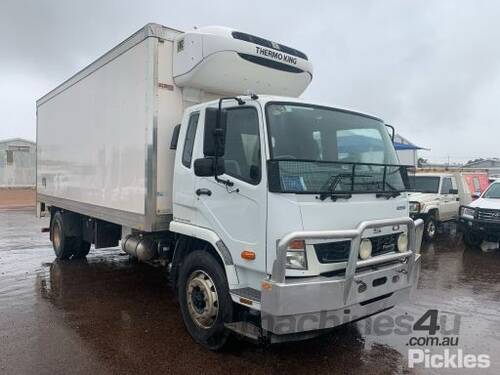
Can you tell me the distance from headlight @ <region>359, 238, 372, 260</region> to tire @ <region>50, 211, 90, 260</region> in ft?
22.1

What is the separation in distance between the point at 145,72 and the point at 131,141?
936 mm

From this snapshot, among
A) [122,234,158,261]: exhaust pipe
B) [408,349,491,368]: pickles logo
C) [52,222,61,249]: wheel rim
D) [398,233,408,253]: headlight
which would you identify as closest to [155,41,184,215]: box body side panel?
[122,234,158,261]: exhaust pipe

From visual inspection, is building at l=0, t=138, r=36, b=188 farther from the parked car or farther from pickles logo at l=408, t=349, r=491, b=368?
pickles logo at l=408, t=349, r=491, b=368

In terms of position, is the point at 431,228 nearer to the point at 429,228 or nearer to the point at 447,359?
the point at 429,228

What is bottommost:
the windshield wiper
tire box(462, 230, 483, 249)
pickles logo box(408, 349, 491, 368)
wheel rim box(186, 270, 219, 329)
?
pickles logo box(408, 349, 491, 368)

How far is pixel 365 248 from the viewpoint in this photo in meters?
4.06

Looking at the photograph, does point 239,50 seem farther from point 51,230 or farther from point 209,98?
point 51,230

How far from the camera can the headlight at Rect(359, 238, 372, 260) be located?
13.2 feet

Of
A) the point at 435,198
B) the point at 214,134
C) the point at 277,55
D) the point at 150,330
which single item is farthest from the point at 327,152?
the point at 435,198

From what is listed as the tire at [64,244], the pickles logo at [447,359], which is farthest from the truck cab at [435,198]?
the tire at [64,244]

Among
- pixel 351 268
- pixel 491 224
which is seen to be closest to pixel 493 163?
pixel 491 224

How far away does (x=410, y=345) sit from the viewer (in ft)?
15.9

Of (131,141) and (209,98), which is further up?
(209,98)

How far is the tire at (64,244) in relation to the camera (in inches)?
348
